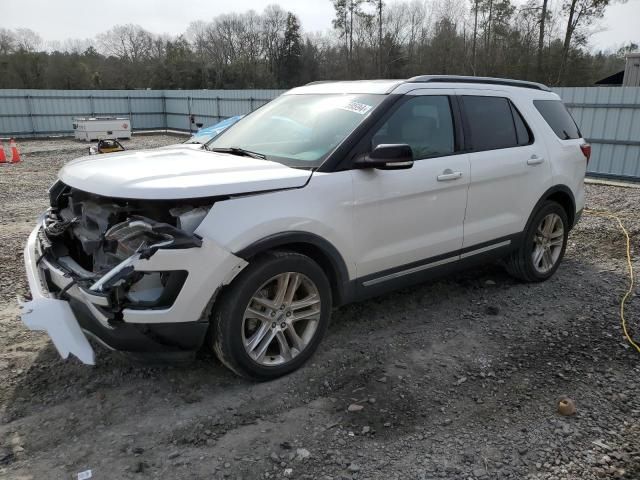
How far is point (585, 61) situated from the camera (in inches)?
1219

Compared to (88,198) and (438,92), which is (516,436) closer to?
(438,92)

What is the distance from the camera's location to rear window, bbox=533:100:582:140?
517 cm

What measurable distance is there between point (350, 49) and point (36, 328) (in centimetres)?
4875

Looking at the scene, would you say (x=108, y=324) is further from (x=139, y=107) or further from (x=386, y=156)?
(x=139, y=107)

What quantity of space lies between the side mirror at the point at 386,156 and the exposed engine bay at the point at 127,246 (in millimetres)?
1115

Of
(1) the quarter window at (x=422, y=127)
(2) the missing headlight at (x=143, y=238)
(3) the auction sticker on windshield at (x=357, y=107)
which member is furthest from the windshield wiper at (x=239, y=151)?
(2) the missing headlight at (x=143, y=238)

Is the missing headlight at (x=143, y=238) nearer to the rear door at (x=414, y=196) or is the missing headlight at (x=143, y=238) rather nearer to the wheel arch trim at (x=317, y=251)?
the wheel arch trim at (x=317, y=251)

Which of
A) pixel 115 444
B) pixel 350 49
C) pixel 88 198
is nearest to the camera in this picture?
pixel 115 444

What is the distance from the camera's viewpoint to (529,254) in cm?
512

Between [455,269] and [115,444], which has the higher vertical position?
[455,269]

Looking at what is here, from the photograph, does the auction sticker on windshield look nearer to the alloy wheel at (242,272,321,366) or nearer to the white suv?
the white suv

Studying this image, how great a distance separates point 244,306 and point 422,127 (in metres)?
2.00

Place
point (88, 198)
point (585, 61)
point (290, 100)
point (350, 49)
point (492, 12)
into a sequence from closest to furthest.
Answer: point (88, 198) → point (290, 100) → point (585, 61) → point (492, 12) → point (350, 49)

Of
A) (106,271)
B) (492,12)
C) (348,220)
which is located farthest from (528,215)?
(492,12)
